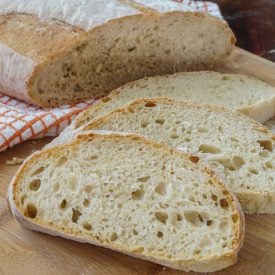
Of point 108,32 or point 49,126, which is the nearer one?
point 49,126

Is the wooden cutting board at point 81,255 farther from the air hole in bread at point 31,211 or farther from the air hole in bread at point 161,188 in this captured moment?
the air hole in bread at point 161,188

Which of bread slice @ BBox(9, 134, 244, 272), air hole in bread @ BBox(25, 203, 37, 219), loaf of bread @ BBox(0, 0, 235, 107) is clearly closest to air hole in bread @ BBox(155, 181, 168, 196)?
bread slice @ BBox(9, 134, 244, 272)

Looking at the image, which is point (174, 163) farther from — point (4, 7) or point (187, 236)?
point (4, 7)

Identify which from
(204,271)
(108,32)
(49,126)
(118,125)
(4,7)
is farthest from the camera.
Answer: (4,7)

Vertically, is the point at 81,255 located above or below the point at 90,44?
below

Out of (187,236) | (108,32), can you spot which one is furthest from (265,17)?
(187,236)

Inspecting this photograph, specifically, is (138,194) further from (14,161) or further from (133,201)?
(14,161)

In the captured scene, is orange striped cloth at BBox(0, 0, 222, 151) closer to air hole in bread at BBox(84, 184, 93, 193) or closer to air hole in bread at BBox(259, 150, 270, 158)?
air hole in bread at BBox(84, 184, 93, 193)

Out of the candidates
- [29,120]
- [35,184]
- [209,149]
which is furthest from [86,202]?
[29,120]
